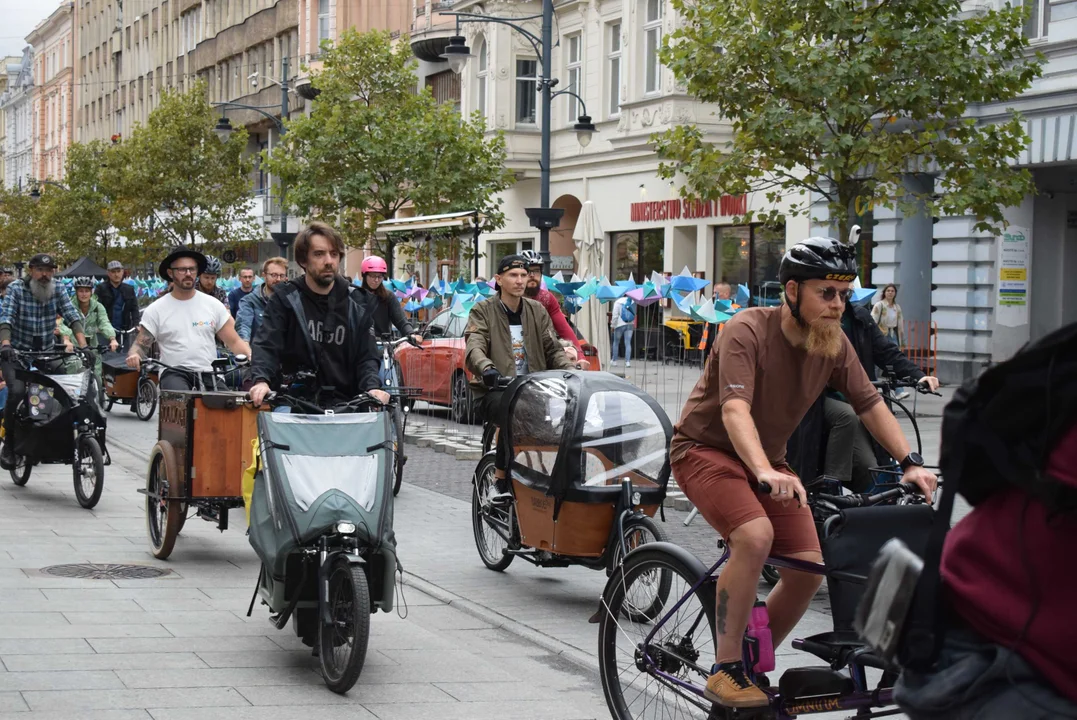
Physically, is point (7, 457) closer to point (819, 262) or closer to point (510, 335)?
point (510, 335)

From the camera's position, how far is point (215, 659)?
670cm

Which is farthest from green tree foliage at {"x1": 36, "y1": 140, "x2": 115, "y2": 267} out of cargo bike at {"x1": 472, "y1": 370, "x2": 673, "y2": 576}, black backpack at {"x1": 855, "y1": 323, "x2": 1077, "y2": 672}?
black backpack at {"x1": 855, "y1": 323, "x2": 1077, "y2": 672}

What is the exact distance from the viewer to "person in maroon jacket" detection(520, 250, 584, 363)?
1036cm

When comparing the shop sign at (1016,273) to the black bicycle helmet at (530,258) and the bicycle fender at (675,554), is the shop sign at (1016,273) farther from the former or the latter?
the bicycle fender at (675,554)

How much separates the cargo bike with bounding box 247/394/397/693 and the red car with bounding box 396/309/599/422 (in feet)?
42.9

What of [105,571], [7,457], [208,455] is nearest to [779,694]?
[208,455]

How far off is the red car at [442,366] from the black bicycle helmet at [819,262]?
15112 mm

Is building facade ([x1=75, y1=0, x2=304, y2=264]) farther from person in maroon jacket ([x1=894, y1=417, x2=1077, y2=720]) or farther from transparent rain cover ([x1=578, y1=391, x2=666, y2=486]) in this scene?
person in maroon jacket ([x1=894, y1=417, x2=1077, y2=720])

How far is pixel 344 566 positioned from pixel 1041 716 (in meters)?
4.13

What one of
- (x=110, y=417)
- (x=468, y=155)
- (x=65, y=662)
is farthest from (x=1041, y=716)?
(x=468, y=155)

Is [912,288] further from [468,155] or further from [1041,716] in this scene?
[1041,716]

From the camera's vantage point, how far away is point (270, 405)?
782cm

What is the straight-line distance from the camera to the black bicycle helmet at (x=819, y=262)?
185 inches

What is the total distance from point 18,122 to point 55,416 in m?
127
